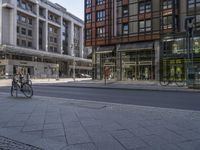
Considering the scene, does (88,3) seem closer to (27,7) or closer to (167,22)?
(167,22)

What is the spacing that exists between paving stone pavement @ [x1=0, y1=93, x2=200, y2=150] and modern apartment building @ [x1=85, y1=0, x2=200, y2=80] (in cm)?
2656

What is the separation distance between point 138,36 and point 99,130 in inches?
1308

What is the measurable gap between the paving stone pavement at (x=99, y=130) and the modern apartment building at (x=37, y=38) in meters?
50.3

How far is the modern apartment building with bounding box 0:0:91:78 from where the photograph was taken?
65.5 m

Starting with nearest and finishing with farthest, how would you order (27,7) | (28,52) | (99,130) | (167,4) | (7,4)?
(99,130) < (167,4) < (7,4) < (28,52) < (27,7)

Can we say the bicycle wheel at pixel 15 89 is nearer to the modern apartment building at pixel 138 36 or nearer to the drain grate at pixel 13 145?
the drain grate at pixel 13 145

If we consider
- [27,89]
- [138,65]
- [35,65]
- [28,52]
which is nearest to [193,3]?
[138,65]

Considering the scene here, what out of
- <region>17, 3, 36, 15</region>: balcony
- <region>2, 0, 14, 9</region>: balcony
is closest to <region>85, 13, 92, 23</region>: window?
<region>2, 0, 14, 9</region>: balcony

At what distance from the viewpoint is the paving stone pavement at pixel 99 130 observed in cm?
520

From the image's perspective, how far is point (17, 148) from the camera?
502cm

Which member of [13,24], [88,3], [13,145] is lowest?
[13,145]

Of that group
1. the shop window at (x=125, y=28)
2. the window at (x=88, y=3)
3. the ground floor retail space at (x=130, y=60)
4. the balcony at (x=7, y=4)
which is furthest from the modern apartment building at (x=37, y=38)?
the shop window at (x=125, y=28)

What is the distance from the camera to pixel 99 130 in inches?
249

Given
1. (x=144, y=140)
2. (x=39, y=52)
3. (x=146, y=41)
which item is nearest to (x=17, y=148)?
(x=144, y=140)
